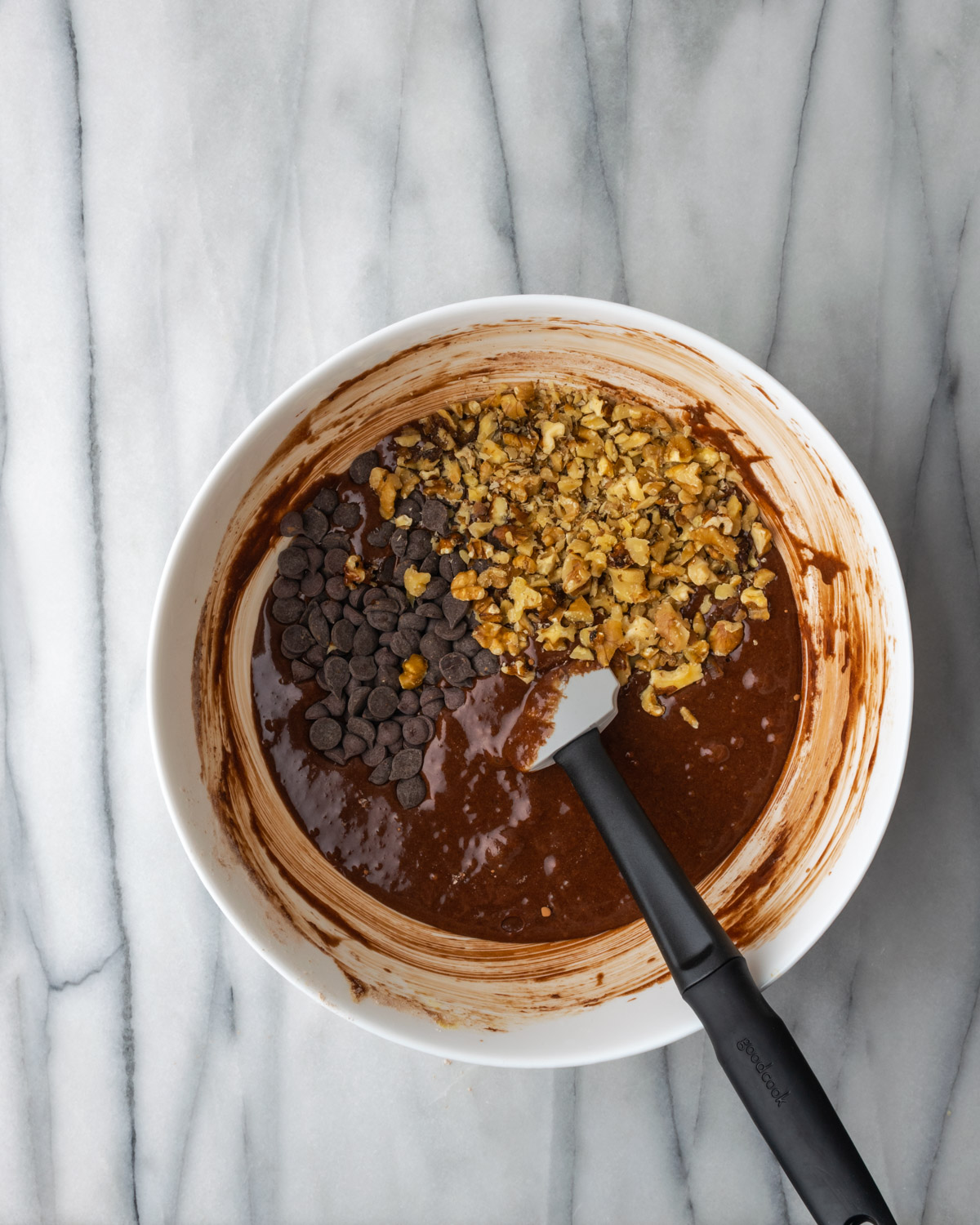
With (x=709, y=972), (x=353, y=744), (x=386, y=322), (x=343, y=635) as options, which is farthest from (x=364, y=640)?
(x=709, y=972)

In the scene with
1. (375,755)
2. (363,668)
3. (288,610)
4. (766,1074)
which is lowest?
(766,1074)

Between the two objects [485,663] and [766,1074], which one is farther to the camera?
[485,663]

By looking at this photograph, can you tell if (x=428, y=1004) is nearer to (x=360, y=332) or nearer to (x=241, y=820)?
(x=241, y=820)

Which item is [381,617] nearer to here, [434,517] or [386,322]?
[434,517]

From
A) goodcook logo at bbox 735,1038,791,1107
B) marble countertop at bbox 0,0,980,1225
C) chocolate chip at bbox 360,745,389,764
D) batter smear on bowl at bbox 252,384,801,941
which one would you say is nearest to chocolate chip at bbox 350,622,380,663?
batter smear on bowl at bbox 252,384,801,941

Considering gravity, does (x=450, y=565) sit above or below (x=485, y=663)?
above

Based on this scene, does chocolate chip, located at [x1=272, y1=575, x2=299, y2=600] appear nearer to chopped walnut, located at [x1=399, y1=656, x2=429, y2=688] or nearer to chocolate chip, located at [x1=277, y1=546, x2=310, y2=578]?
chocolate chip, located at [x1=277, y1=546, x2=310, y2=578]

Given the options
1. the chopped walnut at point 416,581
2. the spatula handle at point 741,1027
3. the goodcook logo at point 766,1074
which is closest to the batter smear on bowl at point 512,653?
the chopped walnut at point 416,581

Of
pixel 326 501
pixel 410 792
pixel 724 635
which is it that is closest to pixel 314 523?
pixel 326 501
